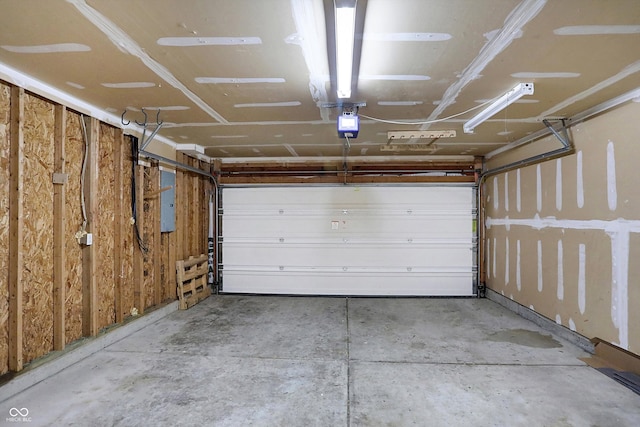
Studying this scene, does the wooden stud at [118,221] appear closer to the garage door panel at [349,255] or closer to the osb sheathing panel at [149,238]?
the osb sheathing panel at [149,238]

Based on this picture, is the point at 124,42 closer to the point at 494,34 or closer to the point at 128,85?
the point at 128,85

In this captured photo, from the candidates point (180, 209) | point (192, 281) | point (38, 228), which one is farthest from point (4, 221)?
point (192, 281)

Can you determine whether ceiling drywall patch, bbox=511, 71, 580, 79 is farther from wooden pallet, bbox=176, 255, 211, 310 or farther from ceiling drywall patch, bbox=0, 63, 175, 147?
wooden pallet, bbox=176, 255, 211, 310

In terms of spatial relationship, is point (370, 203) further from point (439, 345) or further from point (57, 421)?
point (57, 421)

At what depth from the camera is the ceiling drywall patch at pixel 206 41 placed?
1859 mm

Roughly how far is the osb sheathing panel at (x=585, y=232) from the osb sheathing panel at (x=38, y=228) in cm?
501

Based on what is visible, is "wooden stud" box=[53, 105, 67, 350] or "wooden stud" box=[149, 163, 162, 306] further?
"wooden stud" box=[149, 163, 162, 306]

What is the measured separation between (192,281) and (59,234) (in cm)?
241

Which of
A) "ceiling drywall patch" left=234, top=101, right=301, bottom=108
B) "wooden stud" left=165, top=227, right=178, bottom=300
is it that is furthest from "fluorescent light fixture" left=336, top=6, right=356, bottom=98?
"wooden stud" left=165, top=227, right=178, bottom=300

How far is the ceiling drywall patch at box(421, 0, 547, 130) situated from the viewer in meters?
1.58

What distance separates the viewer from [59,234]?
279cm

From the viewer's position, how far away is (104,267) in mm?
3367

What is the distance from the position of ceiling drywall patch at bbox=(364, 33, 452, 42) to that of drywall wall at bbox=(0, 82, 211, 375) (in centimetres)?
267
